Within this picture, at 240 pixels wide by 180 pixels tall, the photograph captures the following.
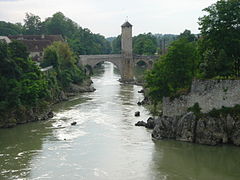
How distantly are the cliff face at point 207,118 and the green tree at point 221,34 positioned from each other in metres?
1.89

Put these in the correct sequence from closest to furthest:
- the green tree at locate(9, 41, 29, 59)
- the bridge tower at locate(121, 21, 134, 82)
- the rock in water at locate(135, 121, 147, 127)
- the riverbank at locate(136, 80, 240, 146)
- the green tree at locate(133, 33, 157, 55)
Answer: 1. the riverbank at locate(136, 80, 240, 146)
2. the rock in water at locate(135, 121, 147, 127)
3. the green tree at locate(9, 41, 29, 59)
4. the bridge tower at locate(121, 21, 134, 82)
5. the green tree at locate(133, 33, 157, 55)

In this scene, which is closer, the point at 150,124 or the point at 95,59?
the point at 150,124

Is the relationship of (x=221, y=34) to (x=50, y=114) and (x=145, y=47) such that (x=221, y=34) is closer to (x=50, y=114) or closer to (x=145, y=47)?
(x=50, y=114)

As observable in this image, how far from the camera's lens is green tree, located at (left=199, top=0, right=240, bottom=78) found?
29062 mm

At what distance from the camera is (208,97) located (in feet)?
89.8

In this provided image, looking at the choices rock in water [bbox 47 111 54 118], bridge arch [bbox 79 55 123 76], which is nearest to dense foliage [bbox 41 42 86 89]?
bridge arch [bbox 79 55 123 76]

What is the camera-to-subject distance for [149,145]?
2792 centimetres

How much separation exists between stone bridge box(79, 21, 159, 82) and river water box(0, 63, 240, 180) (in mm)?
35587

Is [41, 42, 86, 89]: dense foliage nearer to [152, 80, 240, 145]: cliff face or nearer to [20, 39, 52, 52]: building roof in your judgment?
[20, 39, 52, 52]: building roof

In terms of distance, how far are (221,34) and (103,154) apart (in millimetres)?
11785

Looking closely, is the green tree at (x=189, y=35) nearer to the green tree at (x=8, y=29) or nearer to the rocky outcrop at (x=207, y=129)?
the green tree at (x=8, y=29)

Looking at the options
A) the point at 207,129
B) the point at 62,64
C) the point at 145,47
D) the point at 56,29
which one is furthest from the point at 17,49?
the point at 145,47

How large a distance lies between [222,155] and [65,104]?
2410 cm

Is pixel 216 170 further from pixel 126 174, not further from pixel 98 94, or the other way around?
pixel 98 94
